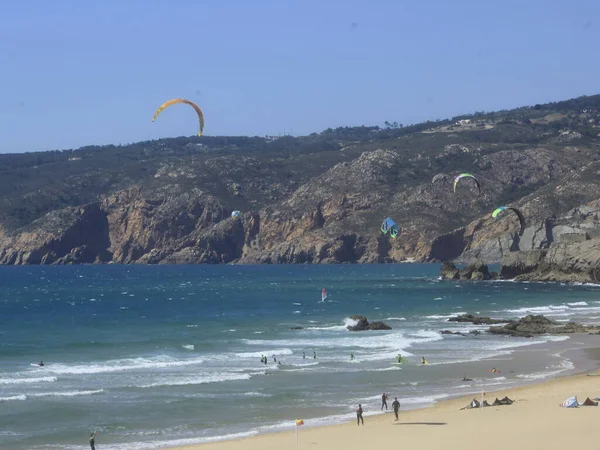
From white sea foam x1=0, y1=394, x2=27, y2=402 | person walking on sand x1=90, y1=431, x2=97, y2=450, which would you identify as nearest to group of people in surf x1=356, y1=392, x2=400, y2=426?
person walking on sand x1=90, y1=431, x2=97, y2=450

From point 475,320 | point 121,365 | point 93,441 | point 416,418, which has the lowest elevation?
point 475,320

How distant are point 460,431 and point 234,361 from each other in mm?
16453

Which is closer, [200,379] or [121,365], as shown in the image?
[200,379]

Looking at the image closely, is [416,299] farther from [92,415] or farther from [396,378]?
[92,415]

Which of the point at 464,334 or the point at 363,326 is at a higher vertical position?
the point at 363,326

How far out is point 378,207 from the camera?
549ft

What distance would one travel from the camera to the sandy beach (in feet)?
79.9

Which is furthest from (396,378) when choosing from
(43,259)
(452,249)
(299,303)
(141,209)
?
(43,259)

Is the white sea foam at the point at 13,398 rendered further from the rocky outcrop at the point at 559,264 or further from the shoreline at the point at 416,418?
the rocky outcrop at the point at 559,264

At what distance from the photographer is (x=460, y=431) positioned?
84.4 feet

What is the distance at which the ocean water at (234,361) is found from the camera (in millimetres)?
28484

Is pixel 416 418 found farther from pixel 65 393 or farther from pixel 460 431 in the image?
pixel 65 393

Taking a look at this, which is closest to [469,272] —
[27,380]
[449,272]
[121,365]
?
[449,272]

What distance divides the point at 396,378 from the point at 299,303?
41749 millimetres
